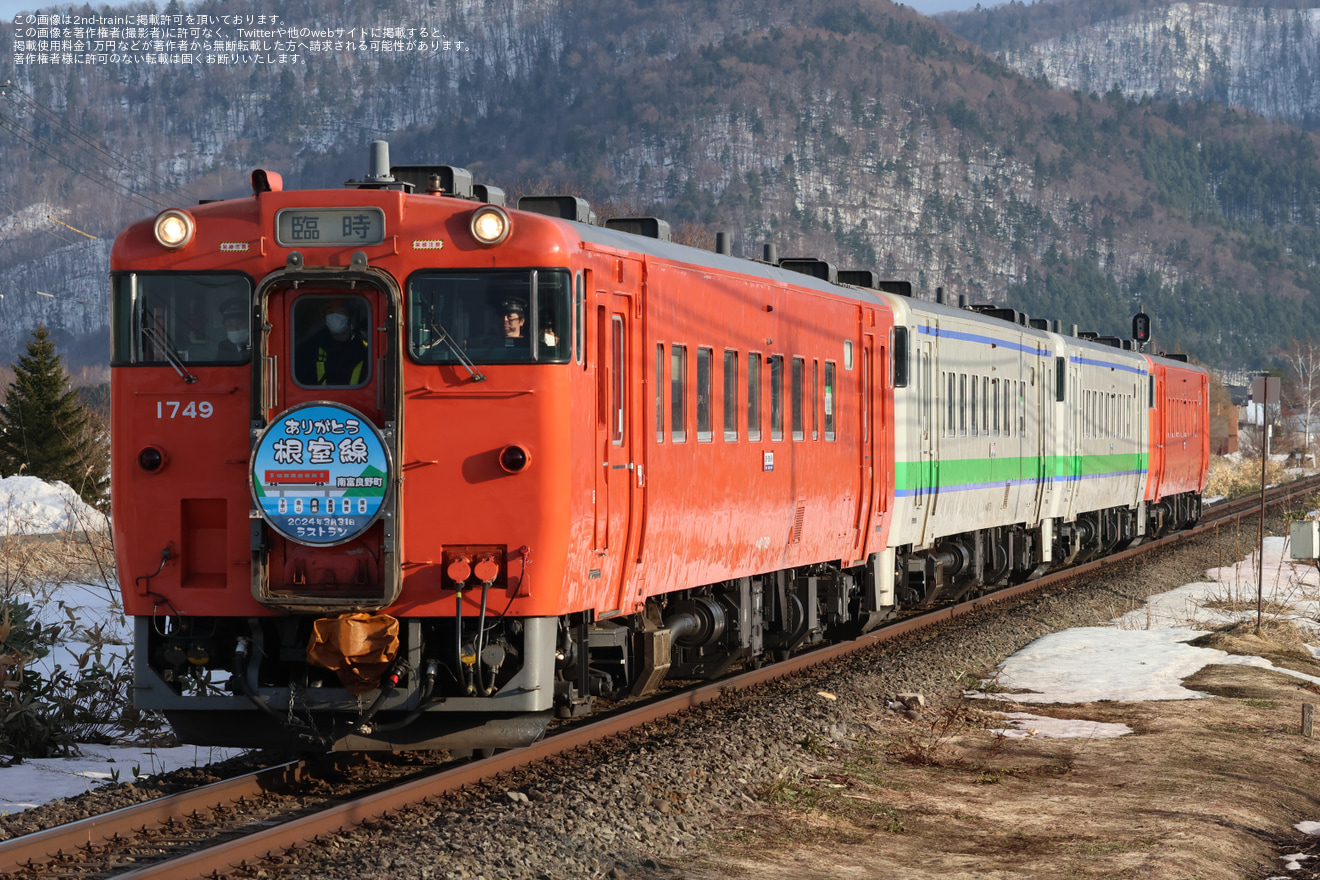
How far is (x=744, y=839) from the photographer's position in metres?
8.67

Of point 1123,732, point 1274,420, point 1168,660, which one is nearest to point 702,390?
point 1123,732

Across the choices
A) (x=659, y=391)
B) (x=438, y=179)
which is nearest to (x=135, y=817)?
(x=438, y=179)

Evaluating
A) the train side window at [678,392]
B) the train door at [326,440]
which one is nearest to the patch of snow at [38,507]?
the train side window at [678,392]

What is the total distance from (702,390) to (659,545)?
1.34 m

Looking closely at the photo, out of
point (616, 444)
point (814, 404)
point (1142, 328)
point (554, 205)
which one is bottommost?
point (616, 444)

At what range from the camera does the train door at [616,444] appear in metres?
9.88

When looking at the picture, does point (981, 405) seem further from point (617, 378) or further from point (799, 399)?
point (617, 378)

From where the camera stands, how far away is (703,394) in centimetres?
1177

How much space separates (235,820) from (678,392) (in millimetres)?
4301

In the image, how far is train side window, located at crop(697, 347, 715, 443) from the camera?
A: 11.6m

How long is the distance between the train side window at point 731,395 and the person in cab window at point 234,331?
4.04 metres

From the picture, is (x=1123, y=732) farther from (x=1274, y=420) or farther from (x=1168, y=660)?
(x=1274, y=420)

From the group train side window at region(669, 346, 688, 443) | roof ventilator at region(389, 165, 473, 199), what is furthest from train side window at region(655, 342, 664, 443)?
roof ventilator at region(389, 165, 473, 199)

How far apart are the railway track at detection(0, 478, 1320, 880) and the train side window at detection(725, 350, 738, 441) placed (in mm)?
2282
